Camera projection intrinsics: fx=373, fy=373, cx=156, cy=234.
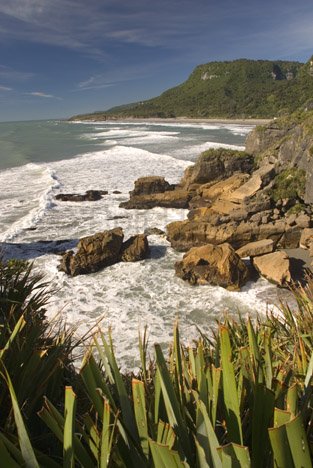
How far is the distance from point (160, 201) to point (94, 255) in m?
8.54

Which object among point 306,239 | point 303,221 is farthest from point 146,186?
point 306,239

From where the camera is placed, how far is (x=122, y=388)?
5.35ft

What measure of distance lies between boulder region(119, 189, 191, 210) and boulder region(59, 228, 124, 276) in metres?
7.00

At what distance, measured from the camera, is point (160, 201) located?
68.1 ft

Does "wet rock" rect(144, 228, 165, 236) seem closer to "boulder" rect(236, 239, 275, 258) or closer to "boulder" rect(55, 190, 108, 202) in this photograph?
"boulder" rect(236, 239, 275, 258)

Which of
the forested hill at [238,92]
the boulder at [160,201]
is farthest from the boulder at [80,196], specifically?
the forested hill at [238,92]

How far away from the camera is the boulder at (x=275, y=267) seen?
10.8 meters

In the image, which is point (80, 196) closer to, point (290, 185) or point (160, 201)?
point (160, 201)

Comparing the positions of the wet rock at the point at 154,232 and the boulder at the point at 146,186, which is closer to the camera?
the wet rock at the point at 154,232

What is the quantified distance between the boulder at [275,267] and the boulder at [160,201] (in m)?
9.09

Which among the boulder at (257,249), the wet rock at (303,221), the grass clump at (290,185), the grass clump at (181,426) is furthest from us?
the grass clump at (290,185)

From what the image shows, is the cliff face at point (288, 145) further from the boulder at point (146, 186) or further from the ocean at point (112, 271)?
the boulder at point (146, 186)

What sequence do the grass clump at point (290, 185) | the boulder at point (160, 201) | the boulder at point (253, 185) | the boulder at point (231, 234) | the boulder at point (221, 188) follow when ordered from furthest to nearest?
1. the boulder at point (160, 201)
2. the boulder at point (221, 188)
3. the boulder at point (253, 185)
4. the grass clump at point (290, 185)
5. the boulder at point (231, 234)

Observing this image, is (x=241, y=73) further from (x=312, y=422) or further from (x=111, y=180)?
(x=312, y=422)
